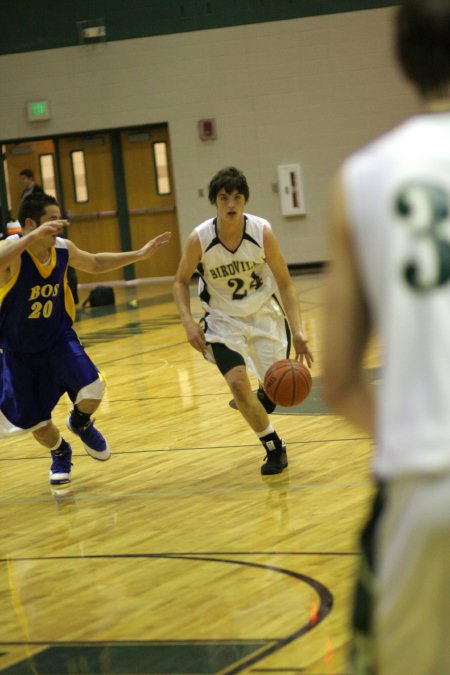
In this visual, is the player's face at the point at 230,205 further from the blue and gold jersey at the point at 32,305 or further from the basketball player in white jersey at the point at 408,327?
the basketball player in white jersey at the point at 408,327

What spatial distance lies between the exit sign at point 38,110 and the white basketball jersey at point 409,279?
1720cm

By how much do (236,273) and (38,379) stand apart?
3.82 feet

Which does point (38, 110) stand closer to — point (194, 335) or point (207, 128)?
point (207, 128)

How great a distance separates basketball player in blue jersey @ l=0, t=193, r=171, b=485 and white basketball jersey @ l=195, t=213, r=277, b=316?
0.87 feet

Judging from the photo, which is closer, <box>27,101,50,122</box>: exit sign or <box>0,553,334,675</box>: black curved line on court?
<box>0,553,334,675</box>: black curved line on court

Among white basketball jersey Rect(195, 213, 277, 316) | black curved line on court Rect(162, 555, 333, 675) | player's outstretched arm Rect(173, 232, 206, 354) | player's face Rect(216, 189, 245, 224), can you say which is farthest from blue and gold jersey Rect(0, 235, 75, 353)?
black curved line on court Rect(162, 555, 333, 675)

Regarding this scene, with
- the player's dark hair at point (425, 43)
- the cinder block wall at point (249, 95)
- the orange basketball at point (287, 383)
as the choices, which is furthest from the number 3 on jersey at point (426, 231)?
the cinder block wall at point (249, 95)

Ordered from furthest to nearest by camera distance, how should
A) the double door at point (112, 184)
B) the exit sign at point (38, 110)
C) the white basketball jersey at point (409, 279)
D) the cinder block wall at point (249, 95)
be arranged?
the double door at point (112, 184)
the exit sign at point (38, 110)
the cinder block wall at point (249, 95)
the white basketball jersey at point (409, 279)

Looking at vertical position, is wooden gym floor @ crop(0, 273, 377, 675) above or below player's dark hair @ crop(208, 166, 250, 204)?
below

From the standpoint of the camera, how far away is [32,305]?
573 cm

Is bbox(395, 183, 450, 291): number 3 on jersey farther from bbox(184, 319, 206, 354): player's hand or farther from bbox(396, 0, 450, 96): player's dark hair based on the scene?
bbox(184, 319, 206, 354): player's hand

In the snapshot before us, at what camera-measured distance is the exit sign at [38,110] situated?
1819cm

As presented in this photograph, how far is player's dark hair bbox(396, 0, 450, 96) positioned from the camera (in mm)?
1594

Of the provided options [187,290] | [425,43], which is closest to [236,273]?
[187,290]
